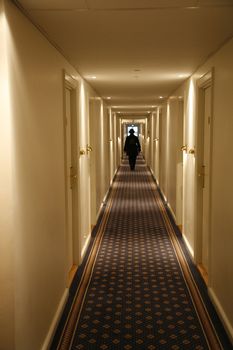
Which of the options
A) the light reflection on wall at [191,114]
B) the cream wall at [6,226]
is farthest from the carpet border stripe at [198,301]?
the cream wall at [6,226]

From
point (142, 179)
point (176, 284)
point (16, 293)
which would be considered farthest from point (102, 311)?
point (142, 179)

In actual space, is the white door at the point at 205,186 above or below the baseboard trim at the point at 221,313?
above

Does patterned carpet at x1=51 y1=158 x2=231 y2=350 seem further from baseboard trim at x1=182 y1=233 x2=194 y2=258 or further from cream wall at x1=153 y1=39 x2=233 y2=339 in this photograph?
cream wall at x1=153 y1=39 x2=233 y2=339

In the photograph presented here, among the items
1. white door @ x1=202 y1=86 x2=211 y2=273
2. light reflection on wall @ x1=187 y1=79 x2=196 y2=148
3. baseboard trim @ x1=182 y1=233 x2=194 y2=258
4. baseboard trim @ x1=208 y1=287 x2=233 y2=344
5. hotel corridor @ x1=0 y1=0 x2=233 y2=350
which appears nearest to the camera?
hotel corridor @ x1=0 y1=0 x2=233 y2=350

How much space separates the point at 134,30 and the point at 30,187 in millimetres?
1359

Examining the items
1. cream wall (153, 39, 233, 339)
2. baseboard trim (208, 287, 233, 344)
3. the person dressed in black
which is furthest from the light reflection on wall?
the person dressed in black

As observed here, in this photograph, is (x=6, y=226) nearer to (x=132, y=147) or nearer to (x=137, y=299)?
(x=137, y=299)

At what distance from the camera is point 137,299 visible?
13.1 feet

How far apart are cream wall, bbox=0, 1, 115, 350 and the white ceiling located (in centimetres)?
20

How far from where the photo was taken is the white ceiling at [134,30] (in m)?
2.39

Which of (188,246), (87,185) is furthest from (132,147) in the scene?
(188,246)

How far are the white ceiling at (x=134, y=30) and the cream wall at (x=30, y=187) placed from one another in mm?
196

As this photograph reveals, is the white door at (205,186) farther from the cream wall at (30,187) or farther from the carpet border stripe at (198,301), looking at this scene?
the cream wall at (30,187)

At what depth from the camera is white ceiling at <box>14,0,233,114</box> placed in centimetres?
239
